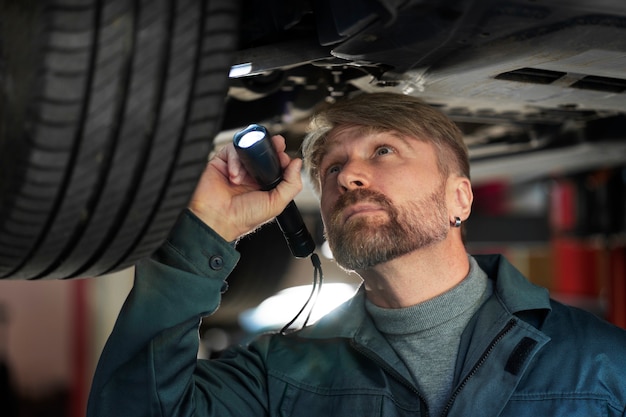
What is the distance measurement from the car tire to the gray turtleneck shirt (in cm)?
60

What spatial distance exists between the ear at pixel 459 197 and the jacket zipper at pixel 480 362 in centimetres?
24

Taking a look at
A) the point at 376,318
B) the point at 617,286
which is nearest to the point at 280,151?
the point at 376,318

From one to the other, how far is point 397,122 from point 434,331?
0.37 m

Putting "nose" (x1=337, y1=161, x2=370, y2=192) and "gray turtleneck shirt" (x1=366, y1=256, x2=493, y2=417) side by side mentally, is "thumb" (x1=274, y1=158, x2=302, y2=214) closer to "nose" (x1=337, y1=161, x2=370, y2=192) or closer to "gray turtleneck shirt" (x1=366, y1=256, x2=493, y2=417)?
"nose" (x1=337, y1=161, x2=370, y2=192)

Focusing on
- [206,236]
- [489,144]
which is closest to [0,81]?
[206,236]

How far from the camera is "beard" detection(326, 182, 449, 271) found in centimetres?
138

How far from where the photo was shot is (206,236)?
46.5 inches

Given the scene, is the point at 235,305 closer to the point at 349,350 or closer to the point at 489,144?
the point at 489,144

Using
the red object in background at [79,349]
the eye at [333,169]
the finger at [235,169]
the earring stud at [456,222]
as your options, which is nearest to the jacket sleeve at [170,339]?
the finger at [235,169]

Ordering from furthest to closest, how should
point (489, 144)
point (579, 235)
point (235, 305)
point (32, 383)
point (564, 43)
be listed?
point (32, 383) < point (579, 235) < point (235, 305) < point (489, 144) < point (564, 43)

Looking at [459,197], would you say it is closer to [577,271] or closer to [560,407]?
[560,407]

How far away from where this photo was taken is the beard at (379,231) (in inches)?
54.1

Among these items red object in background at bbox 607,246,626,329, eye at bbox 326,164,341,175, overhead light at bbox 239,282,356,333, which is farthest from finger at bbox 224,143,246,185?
red object in background at bbox 607,246,626,329

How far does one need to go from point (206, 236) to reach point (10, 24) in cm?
42
